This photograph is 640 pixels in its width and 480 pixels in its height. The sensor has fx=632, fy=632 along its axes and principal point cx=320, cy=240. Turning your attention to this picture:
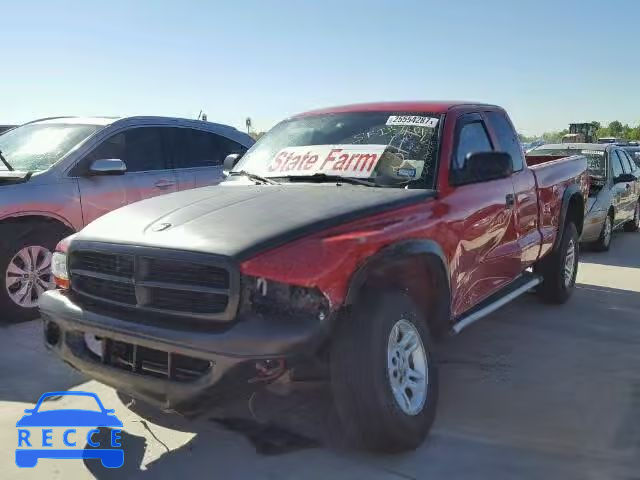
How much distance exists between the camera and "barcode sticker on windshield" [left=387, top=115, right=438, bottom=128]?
4.26 metres

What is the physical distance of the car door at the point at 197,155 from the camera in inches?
272

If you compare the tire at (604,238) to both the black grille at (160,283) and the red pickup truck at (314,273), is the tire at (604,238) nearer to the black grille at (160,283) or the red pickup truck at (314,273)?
the red pickup truck at (314,273)

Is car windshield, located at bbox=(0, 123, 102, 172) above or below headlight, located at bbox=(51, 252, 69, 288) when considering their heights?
above

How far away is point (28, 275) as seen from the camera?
555 centimetres

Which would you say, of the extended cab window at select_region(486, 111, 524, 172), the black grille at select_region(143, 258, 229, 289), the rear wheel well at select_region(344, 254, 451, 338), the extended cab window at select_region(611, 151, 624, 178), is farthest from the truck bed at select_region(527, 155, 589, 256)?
the extended cab window at select_region(611, 151, 624, 178)

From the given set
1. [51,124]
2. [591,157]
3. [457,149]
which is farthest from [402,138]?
[591,157]

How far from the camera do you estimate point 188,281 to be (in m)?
2.89

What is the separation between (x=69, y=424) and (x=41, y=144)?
3545mm

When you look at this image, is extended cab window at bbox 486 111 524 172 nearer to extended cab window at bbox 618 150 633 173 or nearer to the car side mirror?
the car side mirror

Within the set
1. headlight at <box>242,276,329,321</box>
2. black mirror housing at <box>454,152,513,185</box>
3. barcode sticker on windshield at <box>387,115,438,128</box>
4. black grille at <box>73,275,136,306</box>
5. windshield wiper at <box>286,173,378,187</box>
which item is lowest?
black grille at <box>73,275,136,306</box>

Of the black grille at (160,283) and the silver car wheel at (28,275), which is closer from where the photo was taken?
the black grille at (160,283)

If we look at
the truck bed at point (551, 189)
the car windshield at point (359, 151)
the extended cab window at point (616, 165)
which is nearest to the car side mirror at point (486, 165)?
the car windshield at point (359, 151)

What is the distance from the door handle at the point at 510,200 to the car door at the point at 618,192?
5.92 meters

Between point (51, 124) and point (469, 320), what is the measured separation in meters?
4.80
